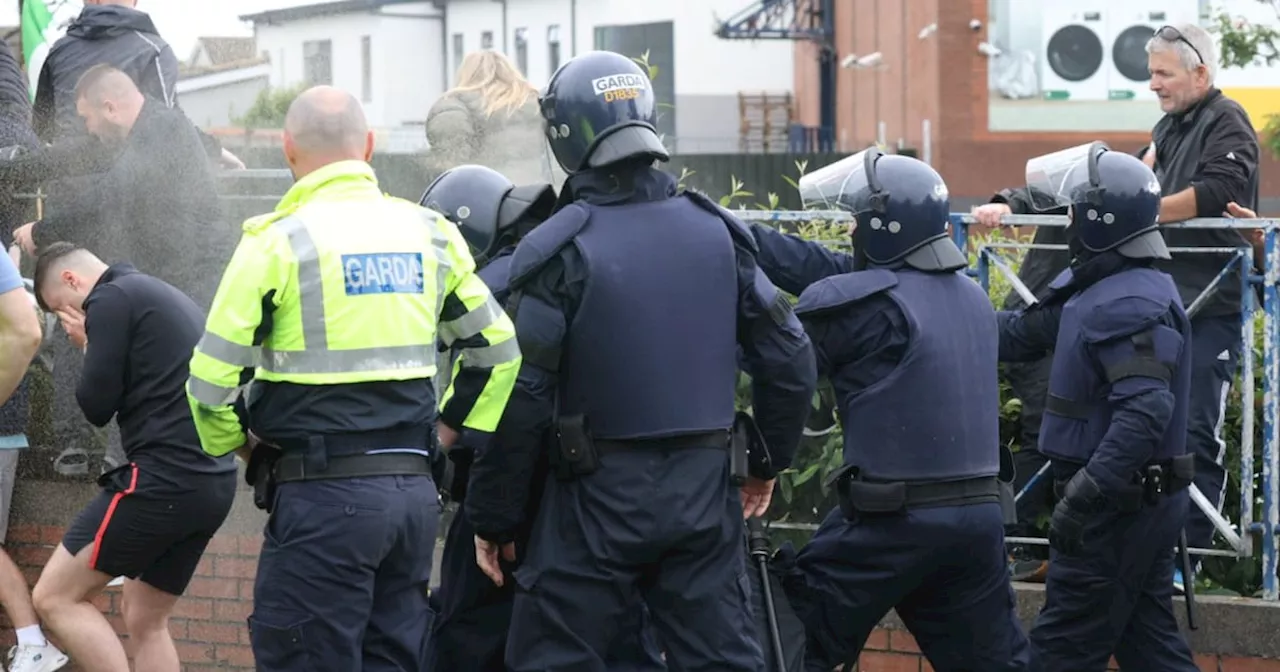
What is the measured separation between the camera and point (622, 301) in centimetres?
502

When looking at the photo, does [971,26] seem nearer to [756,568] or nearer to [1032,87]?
[1032,87]

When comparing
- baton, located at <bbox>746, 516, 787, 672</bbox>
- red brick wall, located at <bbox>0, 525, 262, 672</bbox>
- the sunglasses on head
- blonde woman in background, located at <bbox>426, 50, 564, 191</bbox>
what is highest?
the sunglasses on head

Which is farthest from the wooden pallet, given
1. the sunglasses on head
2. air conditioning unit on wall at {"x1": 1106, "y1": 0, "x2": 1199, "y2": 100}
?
the sunglasses on head

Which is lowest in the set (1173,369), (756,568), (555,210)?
(756,568)

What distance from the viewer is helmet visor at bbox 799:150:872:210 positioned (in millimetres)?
5969

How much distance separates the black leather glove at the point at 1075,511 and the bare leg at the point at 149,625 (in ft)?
9.64

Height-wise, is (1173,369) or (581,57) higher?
(581,57)

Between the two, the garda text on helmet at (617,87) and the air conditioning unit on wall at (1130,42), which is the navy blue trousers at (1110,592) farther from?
the air conditioning unit on wall at (1130,42)

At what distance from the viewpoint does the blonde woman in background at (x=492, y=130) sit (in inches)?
308

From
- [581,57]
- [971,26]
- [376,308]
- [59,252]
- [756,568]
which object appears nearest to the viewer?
[376,308]

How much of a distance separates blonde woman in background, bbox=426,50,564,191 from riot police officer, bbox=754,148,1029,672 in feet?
7.53

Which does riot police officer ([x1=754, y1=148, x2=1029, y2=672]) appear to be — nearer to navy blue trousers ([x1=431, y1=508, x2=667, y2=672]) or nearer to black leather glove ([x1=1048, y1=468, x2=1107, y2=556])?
black leather glove ([x1=1048, y1=468, x2=1107, y2=556])

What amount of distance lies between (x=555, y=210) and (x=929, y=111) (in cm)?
2782

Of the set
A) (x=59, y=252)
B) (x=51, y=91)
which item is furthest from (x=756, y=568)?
(x=51, y=91)
